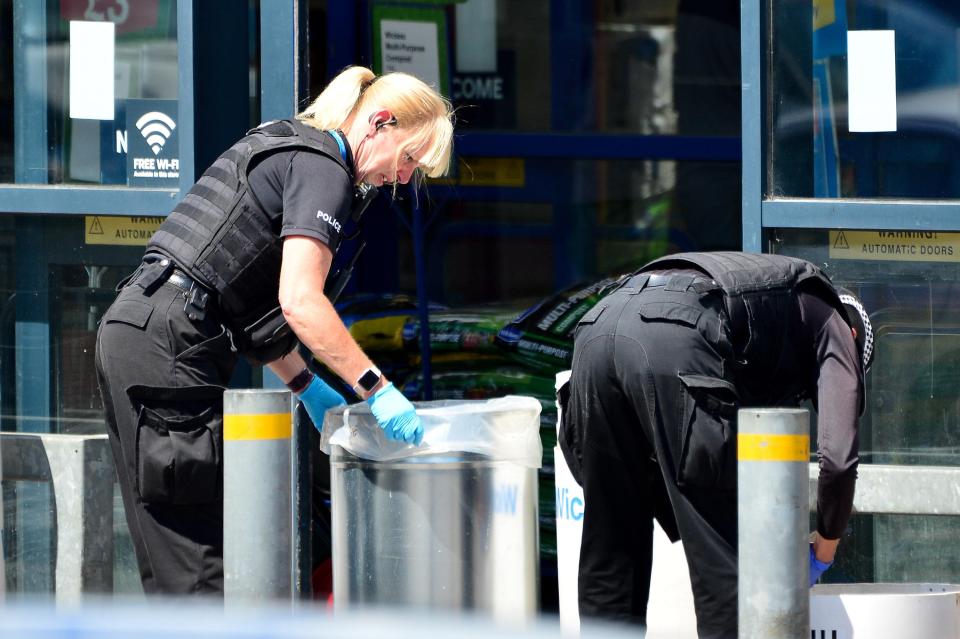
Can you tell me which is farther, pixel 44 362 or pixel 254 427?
pixel 44 362

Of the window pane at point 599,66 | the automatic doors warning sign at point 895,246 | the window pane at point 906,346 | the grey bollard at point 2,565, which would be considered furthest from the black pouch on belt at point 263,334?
the window pane at point 599,66

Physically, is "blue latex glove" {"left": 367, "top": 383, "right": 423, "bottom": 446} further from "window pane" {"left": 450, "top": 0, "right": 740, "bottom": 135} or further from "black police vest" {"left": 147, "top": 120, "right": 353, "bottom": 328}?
"window pane" {"left": 450, "top": 0, "right": 740, "bottom": 135}

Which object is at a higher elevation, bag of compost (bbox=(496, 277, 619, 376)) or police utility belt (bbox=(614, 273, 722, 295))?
police utility belt (bbox=(614, 273, 722, 295))

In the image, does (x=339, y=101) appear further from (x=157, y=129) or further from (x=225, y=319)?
(x=157, y=129)

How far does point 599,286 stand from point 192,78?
5.30 ft

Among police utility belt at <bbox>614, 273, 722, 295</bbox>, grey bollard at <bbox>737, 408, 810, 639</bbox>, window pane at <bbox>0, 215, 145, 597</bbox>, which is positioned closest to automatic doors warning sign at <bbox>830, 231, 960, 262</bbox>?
police utility belt at <bbox>614, 273, 722, 295</bbox>

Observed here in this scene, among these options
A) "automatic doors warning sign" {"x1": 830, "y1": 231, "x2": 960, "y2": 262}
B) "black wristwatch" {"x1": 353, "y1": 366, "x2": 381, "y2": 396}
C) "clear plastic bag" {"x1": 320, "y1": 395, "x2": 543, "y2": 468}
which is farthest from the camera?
"automatic doors warning sign" {"x1": 830, "y1": 231, "x2": 960, "y2": 262}

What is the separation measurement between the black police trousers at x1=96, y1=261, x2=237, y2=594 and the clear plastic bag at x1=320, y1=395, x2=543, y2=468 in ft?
1.28

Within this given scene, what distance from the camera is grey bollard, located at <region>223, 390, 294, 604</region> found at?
2.95 meters

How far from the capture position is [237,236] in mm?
3240

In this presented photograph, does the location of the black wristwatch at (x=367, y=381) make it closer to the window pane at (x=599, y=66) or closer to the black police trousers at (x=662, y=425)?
the black police trousers at (x=662, y=425)

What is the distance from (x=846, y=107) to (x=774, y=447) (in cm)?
162

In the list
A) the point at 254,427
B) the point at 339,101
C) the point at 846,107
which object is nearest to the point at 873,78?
the point at 846,107

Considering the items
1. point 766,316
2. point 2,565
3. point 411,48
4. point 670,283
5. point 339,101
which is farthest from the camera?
point 411,48
